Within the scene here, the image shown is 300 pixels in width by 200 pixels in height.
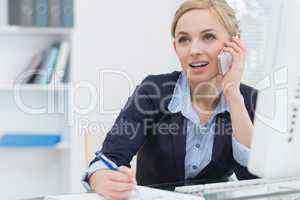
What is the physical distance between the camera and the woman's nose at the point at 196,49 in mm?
1256

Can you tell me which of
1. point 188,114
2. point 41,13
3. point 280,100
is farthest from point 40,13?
point 280,100

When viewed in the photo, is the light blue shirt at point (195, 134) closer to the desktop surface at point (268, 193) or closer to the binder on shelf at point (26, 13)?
the desktop surface at point (268, 193)

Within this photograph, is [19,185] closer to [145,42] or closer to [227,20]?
[145,42]

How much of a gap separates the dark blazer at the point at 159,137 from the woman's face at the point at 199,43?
0.30 ft

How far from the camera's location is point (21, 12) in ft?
7.46

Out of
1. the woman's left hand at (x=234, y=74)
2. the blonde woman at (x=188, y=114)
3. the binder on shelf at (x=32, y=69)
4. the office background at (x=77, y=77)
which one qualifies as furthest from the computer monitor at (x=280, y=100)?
the binder on shelf at (x=32, y=69)

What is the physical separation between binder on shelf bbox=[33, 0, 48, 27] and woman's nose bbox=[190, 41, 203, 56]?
3.97 ft

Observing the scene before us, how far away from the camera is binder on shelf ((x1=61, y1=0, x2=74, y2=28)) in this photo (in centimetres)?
230

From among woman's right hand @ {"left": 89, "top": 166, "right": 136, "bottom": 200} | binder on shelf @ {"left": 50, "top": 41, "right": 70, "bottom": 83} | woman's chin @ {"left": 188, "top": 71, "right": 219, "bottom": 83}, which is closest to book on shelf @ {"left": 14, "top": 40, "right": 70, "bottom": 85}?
binder on shelf @ {"left": 50, "top": 41, "right": 70, "bottom": 83}

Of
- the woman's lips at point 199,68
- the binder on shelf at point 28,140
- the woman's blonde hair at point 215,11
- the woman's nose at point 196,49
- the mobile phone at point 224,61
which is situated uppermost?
the woman's blonde hair at point 215,11

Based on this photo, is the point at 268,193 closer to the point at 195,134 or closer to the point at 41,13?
the point at 195,134

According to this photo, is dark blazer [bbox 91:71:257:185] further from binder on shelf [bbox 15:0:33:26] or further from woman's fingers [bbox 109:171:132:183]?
binder on shelf [bbox 15:0:33:26]

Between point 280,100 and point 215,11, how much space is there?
668 mm
